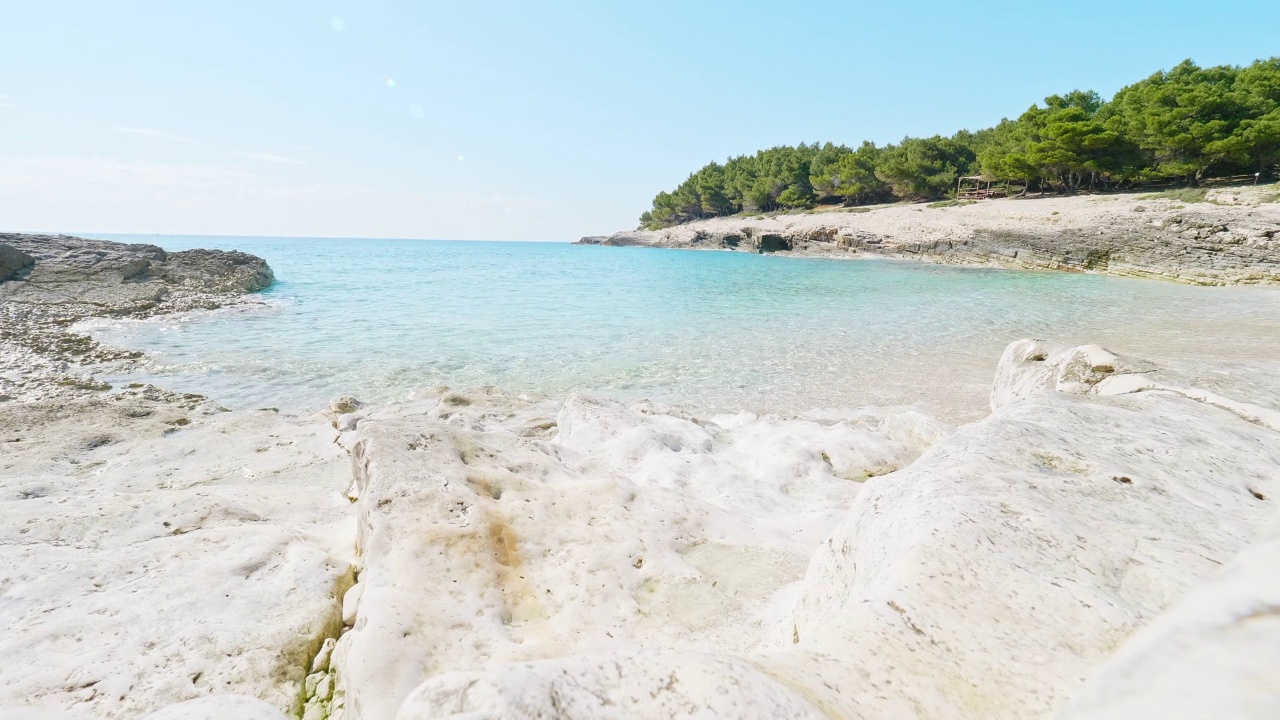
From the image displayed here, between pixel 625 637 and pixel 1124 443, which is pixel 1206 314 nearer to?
pixel 1124 443

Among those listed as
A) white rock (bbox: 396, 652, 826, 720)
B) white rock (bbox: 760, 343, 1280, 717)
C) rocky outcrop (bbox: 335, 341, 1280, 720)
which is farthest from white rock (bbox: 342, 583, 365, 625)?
white rock (bbox: 760, 343, 1280, 717)

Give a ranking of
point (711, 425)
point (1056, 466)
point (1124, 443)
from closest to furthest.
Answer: point (1056, 466), point (1124, 443), point (711, 425)

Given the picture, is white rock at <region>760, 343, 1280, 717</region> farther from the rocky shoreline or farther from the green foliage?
the green foliage

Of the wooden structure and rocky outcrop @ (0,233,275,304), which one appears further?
the wooden structure

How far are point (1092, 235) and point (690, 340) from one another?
27.5 m

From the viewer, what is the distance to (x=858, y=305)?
1761cm

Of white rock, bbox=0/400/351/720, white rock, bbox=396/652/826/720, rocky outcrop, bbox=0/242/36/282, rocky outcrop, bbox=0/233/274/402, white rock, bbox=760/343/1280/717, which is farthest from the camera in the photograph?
rocky outcrop, bbox=0/242/36/282

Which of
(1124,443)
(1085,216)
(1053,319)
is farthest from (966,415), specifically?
(1085,216)

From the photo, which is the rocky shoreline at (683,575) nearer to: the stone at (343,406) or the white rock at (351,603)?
the white rock at (351,603)

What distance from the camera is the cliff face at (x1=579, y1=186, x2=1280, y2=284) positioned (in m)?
22.5

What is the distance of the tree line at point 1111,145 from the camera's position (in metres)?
33.2

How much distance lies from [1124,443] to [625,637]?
296 centimetres

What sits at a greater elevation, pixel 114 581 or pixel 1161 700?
pixel 1161 700

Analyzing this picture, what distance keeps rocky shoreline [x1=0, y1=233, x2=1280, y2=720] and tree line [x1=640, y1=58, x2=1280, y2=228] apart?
42.6 metres
